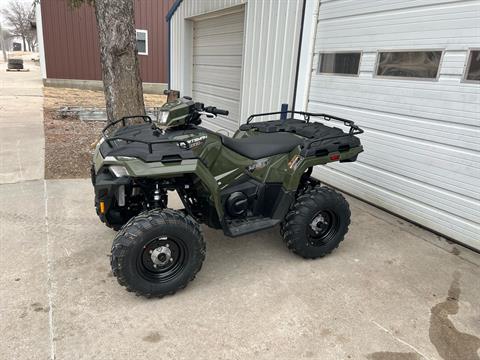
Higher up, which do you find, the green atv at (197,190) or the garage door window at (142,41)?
the garage door window at (142,41)

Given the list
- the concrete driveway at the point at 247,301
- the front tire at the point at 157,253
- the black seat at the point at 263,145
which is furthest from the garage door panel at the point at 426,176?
the front tire at the point at 157,253

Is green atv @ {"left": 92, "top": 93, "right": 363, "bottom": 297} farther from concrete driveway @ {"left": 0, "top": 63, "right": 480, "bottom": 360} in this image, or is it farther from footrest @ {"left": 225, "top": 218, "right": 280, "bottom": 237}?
concrete driveway @ {"left": 0, "top": 63, "right": 480, "bottom": 360}

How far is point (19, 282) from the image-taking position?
2.79 metres

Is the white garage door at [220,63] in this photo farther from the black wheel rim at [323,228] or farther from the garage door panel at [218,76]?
the black wheel rim at [323,228]

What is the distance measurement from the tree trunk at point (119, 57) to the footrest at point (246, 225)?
3.33 m

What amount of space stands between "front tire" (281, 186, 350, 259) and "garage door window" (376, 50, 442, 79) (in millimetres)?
1769

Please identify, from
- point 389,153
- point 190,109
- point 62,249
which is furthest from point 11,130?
point 389,153

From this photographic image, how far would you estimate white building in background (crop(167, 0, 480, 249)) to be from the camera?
363 centimetres

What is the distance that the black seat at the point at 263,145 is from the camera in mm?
3059

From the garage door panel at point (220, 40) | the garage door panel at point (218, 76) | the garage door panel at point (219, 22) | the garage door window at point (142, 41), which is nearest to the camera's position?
the garage door panel at point (219, 22)

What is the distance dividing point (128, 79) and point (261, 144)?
10.6 feet

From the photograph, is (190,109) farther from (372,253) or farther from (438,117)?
(438,117)

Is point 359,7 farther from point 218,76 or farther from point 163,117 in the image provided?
point 218,76

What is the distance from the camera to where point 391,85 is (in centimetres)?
427
